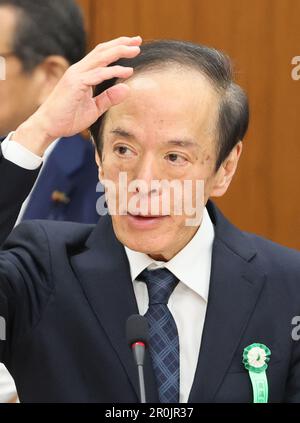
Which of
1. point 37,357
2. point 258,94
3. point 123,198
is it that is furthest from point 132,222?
point 258,94

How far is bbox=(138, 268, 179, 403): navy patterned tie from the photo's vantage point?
164 cm

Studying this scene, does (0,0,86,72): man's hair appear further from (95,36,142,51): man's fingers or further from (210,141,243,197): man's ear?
(95,36,142,51): man's fingers

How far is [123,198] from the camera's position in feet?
5.44

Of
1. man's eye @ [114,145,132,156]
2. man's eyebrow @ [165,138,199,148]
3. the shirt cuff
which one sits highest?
man's eyebrow @ [165,138,199,148]

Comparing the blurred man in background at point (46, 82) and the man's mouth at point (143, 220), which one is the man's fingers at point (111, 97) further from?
the blurred man in background at point (46, 82)

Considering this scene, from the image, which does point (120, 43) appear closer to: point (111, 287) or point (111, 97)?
point (111, 97)

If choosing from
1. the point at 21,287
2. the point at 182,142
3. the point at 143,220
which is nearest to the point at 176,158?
the point at 182,142

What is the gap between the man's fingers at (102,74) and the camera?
1493 mm

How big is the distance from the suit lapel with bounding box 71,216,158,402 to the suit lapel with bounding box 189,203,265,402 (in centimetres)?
11

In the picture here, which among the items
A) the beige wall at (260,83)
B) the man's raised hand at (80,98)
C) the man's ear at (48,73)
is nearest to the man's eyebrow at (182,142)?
the man's raised hand at (80,98)

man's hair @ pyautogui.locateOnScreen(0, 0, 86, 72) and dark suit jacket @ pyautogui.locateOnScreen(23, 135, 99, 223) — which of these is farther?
man's hair @ pyautogui.locateOnScreen(0, 0, 86, 72)

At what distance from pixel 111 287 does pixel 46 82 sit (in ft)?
3.57

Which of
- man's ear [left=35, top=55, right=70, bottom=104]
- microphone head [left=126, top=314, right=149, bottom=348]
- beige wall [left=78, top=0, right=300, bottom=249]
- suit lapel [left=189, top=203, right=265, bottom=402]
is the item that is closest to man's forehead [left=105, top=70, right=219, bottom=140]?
suit lapel [left=189, top=203, right=265, bottom=402]

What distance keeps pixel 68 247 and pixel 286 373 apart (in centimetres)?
47
